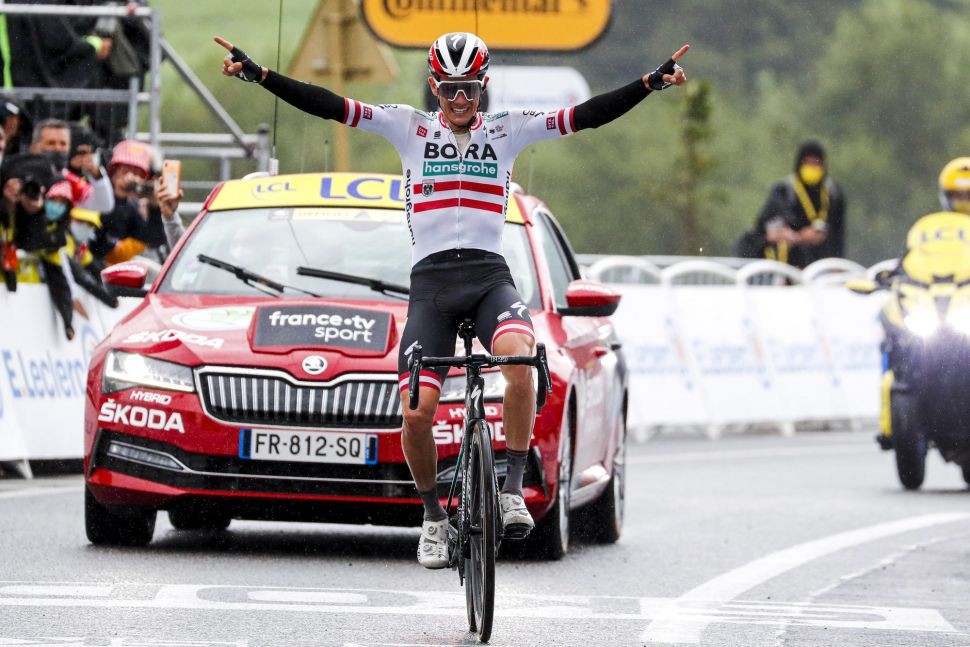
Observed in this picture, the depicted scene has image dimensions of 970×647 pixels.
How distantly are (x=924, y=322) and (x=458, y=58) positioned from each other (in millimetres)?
8104

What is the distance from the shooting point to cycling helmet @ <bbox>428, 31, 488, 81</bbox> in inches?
340

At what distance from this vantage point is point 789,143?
92.8m

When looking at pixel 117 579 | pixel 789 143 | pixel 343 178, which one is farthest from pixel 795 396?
pixel 789 143

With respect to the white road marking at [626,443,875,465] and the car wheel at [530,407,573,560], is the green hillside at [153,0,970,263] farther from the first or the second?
the car wheel at [530,407,573,560]

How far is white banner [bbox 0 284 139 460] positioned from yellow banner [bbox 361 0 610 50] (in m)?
10.6

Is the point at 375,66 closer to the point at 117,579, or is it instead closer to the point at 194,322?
the point at 194,322

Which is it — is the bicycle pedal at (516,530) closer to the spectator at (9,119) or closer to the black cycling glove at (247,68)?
the black cycling glove at (247,68)

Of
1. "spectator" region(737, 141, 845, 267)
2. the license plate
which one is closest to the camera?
the license plate

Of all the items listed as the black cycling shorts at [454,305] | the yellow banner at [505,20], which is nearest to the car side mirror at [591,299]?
the black cycling shorts at [454,305]

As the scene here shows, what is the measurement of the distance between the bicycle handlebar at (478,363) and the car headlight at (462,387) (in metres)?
1.55

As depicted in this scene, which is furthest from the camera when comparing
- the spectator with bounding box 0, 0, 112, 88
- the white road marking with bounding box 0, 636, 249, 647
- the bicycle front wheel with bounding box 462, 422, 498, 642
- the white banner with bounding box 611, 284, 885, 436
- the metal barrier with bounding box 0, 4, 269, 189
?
the white banner with bounding box 611, 284, 885, 436

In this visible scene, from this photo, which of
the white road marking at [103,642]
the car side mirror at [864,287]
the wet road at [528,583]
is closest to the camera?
the white road marking at [103,642]

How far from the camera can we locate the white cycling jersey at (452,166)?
8.93m

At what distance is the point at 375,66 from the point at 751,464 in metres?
4.29
